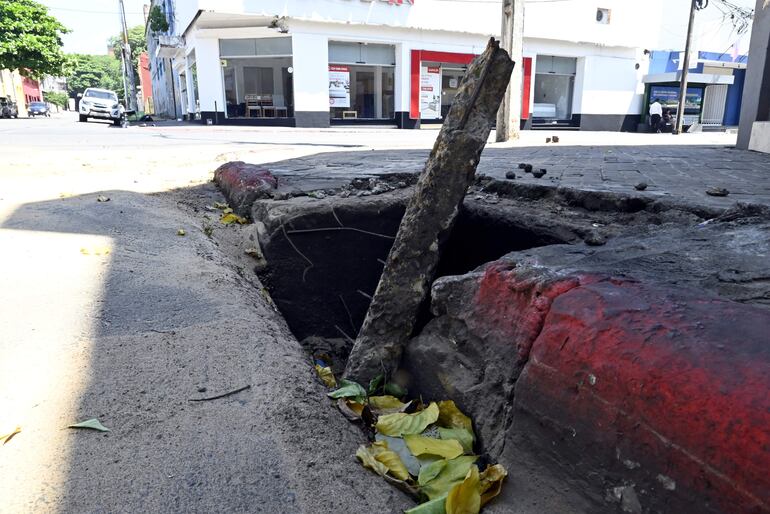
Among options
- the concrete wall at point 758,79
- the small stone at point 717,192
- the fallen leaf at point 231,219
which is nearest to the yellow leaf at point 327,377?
the fallen leaf at point 231,219

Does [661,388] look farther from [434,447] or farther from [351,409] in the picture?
[351,409]

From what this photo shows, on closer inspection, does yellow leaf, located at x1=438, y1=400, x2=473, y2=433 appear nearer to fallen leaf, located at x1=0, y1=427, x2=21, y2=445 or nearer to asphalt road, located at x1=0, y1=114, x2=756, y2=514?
asphalt road, located at x1=0, y1=114, x2=756, y2=514

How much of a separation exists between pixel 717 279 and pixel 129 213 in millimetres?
2973

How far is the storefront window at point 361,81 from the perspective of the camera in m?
19.3

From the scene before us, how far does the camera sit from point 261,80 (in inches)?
791

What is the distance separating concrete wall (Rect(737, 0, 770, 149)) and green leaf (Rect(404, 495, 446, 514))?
286 inches

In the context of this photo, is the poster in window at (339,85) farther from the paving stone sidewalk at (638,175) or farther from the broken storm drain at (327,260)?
the broken storm drain at (327,260)

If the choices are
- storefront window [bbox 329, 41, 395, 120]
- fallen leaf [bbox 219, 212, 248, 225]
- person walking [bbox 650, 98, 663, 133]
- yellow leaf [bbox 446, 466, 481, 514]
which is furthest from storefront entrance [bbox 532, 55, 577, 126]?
yellow leaf [bbox 446, 466, 481, 514]

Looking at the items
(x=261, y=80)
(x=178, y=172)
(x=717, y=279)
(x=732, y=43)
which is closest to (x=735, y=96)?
(x=732, y=43)

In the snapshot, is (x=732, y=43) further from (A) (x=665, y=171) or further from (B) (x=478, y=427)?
(B) (x=478, y=427)

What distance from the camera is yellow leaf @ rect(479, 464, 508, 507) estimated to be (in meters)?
1.20

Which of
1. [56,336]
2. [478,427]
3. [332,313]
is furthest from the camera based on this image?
[332,313]

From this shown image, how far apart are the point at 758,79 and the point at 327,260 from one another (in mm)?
6710

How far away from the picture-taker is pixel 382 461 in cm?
137
